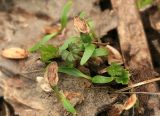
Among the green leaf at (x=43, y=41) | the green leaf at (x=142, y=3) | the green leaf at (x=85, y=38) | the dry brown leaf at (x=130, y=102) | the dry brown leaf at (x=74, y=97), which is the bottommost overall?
the dry brown leaf at (x=130, y=102)

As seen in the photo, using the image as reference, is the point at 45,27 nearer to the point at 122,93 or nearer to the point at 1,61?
the point at 1,61

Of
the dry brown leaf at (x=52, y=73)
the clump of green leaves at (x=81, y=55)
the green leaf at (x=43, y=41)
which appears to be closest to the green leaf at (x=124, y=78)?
the clump of green leaves at (x=81, y=55)

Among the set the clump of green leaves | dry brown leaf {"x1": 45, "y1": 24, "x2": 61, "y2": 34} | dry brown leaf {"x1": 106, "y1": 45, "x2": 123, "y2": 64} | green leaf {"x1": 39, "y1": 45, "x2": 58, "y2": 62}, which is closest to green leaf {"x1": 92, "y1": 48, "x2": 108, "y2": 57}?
the clump of green leaves

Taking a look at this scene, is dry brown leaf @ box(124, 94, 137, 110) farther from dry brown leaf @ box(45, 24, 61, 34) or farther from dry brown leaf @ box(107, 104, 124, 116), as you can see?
dry brown leaf @ box(45, 24, 61, 34)

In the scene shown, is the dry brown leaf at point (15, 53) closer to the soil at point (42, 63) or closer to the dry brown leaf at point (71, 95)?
the soil at point (42, 63)

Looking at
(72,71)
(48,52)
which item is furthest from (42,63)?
(72,71)

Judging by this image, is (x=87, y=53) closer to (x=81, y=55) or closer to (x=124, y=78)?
(x=81, y=55)
